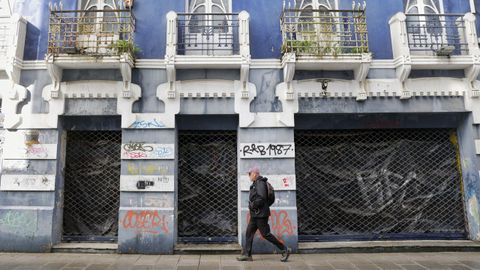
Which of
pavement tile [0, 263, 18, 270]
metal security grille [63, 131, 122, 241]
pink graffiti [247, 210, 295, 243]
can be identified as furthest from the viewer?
metal security grille [63, 131, 122, 241]

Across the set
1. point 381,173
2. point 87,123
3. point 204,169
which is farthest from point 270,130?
point 87,123

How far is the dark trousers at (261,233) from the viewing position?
6.62 meters

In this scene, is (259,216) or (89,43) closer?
(259,216)

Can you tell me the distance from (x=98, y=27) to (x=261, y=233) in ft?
20.4

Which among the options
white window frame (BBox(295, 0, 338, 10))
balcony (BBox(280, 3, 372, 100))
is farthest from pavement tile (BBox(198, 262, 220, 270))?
white window frame (BBox(295, 0, 338, 10))

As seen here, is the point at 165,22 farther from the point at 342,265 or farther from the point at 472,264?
the point at 472,264

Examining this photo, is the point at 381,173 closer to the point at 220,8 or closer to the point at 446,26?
the point at 446,26

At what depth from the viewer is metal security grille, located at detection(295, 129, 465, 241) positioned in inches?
324

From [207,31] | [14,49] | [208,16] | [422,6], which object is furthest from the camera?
[422,6]

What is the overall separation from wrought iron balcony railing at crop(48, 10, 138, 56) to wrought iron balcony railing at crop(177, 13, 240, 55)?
3.82ft

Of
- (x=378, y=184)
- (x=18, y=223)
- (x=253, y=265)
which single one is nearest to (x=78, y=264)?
(x=18, y=223)

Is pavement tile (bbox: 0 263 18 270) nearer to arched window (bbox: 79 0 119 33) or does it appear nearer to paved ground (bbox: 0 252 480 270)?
paved ground (bbox: 0 252 480 270)

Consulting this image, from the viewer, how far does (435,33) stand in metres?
8.53

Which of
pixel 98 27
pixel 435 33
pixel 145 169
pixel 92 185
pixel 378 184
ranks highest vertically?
pixel 98 27
